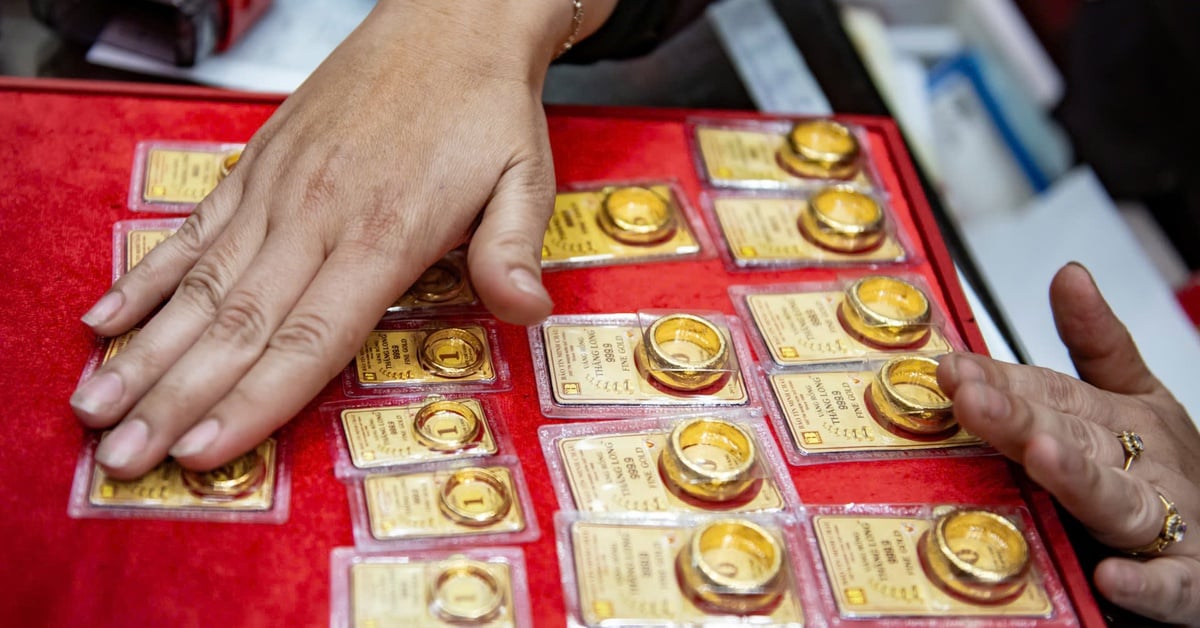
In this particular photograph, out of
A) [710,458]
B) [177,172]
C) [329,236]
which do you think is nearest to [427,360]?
[329,236]

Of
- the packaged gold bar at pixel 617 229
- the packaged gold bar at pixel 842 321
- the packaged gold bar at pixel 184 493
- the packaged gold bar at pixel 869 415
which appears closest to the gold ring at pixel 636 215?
the packaged gold bar at pixel 617 229

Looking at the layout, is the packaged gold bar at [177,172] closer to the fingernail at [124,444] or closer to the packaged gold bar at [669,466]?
the fingernail at [124,444]

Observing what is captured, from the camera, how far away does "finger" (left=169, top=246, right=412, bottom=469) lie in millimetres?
754

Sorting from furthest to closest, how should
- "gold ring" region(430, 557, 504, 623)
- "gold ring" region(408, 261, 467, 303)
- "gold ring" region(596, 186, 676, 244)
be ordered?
1. "gold ring" region(596, 186, 676, 244)
2. "gold ring" region(408, 261, 467, 303)
3. "gold ring" region(430, 557, 504, 623)

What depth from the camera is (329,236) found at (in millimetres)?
858

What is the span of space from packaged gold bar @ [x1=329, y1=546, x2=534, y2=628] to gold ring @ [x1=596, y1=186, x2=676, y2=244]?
40cm

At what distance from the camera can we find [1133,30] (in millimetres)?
2018

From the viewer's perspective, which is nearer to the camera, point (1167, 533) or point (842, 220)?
point (1167, 533)

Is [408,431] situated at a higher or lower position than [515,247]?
lower

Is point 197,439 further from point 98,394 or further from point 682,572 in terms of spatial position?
point 682,572

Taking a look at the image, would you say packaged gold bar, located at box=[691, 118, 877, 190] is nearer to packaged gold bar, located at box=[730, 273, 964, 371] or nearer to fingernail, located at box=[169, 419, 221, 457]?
packaged gold bar, located at box=[730, 273, 964, 371]

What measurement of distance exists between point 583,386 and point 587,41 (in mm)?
539

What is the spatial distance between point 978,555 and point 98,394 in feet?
2.15

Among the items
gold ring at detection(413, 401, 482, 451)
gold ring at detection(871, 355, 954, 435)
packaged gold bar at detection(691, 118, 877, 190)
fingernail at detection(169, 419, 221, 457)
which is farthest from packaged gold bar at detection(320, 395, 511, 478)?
packaged gold bar at detection(691, 118, 877, 190)
